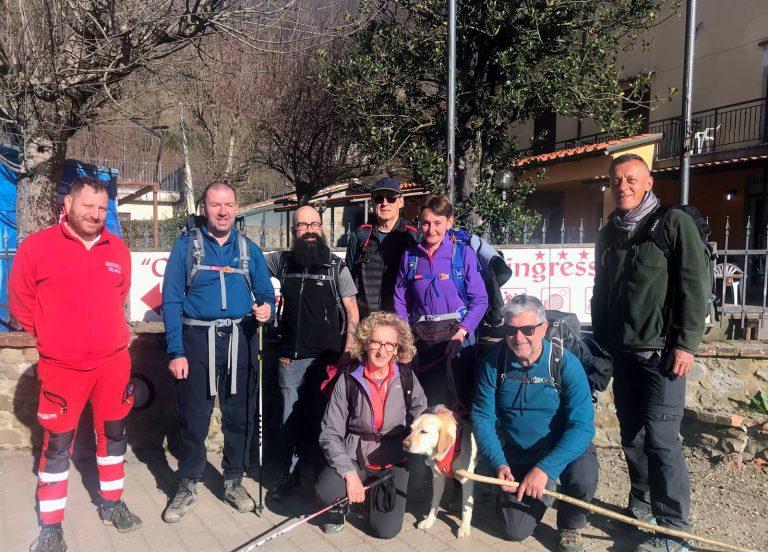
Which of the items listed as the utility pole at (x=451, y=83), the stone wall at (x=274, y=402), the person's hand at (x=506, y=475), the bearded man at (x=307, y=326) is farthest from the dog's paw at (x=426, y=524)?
the utility pole at (x=451, y=83)

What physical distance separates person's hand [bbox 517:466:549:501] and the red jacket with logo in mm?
2408

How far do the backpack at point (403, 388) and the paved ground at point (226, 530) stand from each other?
2.23ft

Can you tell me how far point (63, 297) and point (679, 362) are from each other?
130 inches

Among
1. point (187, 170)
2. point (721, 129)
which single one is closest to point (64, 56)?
point (187, 170)

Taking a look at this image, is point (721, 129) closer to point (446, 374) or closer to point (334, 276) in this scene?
point (446, 374)

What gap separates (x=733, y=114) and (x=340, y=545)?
16444mm

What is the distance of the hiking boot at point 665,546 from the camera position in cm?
→ 323

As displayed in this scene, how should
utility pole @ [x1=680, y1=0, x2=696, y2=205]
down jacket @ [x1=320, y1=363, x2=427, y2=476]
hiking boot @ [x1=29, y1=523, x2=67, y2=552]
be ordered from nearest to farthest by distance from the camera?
hiking boot @ [x1=29, y1=523, x2=67, y2=552] < down jacket @ [x1=320, y1=363, x2=427, y2=476] < utility pole @ [x1=680, y1=0, x2=696, y2=205]

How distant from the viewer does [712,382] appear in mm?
5391

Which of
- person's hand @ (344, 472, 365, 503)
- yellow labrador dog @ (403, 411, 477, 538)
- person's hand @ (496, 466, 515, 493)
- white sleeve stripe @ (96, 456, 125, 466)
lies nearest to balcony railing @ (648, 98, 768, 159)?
yellow labrador dog @ (403, 411, 477, 538)

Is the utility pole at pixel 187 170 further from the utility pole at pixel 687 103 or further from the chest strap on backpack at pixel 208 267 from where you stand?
the chest strap on backpack at pixel 208 267

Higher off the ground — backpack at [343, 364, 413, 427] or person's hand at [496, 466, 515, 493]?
backpack at [343, 364, 413, 427]

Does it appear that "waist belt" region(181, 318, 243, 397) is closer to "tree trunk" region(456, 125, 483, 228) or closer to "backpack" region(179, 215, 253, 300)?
"backpack" region(179, 215, 253, 300)

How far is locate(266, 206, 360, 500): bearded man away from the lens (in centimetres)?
394
